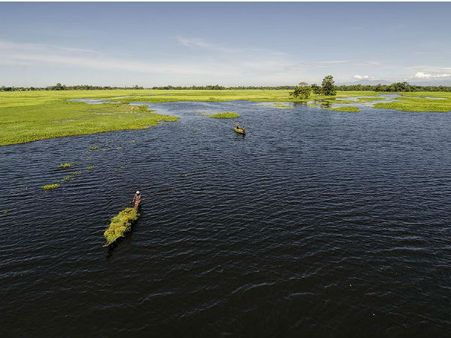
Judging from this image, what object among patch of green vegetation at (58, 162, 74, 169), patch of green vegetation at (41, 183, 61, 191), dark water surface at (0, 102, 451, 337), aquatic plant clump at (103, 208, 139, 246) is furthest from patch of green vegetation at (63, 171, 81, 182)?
aquatic plant clump at (103, 208, 139, 246)

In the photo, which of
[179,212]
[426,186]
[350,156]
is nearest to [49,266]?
[179,212]

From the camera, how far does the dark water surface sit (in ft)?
59.6

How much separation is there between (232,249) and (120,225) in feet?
32.3

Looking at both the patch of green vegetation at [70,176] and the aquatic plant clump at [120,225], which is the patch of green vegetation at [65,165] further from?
the aquatic plant clump at [120,225]

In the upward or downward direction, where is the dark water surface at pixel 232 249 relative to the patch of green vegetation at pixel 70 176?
downward

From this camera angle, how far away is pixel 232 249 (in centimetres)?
2500

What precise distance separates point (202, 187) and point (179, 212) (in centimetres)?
735

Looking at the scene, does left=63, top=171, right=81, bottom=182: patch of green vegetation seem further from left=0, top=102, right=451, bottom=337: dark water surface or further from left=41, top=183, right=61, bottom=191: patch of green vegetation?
left=41, top=183, right=61, bottom=191: patch of green vegetation

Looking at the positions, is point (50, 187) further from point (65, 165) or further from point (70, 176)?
point (65, 165)

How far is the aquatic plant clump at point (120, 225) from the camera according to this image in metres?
25.8

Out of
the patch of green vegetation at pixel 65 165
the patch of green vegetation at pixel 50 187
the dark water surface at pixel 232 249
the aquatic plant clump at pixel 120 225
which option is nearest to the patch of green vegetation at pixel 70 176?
the dark water surface at pixel 232 249

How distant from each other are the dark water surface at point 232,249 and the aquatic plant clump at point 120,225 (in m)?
0.95

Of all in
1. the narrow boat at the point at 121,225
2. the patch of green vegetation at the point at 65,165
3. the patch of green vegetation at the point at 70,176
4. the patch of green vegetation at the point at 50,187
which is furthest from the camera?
the patch of green vegetation at the point at 65,165

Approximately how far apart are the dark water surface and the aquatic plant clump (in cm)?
95
